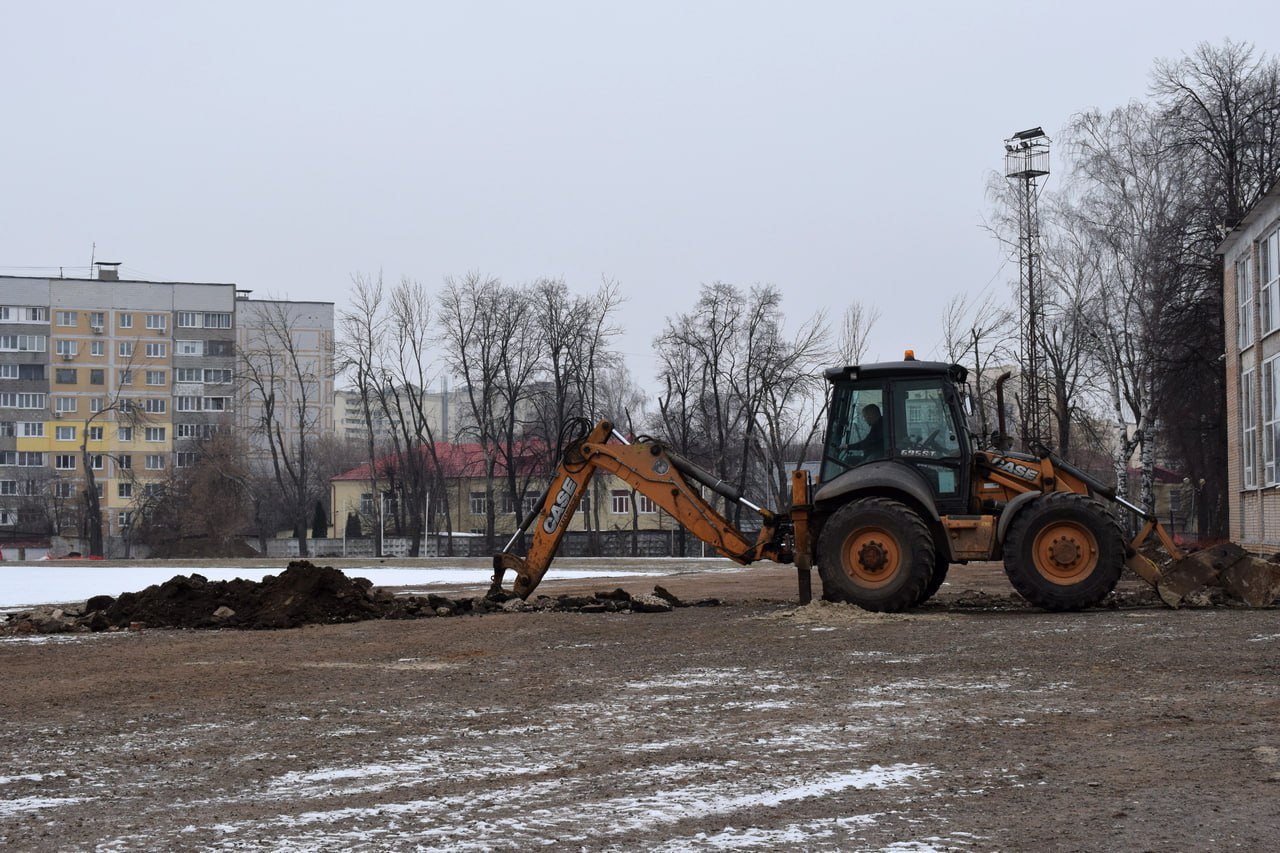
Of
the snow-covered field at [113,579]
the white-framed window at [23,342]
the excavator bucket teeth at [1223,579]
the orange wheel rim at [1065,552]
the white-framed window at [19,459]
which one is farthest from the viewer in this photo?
the white-framed window at [23,342]

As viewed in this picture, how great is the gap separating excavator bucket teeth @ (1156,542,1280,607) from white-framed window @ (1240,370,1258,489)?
14432 millimetres

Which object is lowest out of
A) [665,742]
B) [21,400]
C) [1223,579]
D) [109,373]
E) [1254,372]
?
[665,742]

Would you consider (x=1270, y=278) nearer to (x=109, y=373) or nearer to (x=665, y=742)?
(x=665, y=742)

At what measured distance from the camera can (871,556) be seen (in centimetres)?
1523

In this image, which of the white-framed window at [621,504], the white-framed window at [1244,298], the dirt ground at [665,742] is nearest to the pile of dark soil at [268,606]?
the dirt ground at [665,742]

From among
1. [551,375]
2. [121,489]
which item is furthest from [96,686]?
[121,489]

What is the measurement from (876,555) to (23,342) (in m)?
93.6

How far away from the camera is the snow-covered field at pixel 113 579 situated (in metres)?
24.5

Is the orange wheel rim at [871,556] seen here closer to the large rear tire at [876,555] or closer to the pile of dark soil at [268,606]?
the large rear tire at [876,555]

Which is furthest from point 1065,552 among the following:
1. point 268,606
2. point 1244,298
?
point 1244,298

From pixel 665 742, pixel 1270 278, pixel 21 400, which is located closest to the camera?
pixel 665 742

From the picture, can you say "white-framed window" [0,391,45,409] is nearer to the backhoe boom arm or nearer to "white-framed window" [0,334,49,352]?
"white-framed window" [0,334,49,352]

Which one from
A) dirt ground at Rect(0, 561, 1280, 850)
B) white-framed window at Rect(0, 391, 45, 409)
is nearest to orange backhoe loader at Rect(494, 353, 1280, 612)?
dirt ground at Rect(0, 561, 1280, 850)

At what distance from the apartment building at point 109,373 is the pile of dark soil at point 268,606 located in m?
79.2
